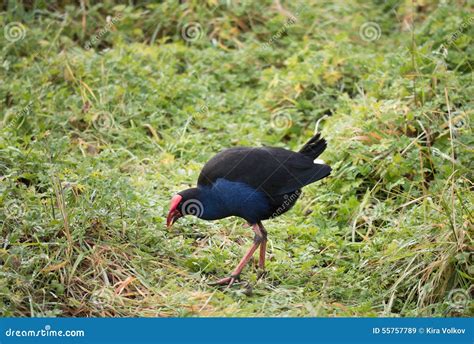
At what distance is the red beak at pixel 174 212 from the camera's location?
555 cm

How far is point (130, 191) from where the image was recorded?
568 centimetres

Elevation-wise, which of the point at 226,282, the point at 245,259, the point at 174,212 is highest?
the point at 174,212

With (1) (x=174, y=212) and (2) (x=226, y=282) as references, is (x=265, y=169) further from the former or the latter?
(2) (x=226, y=282)

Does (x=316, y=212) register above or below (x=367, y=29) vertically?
below

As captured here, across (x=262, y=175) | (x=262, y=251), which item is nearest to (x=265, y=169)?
(x=262, y=175)

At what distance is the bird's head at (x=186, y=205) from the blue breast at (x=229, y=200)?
38 millimetres

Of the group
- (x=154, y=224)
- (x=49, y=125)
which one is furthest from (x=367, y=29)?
(x=154, y=224)

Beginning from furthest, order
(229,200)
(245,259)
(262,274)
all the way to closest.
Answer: (262,274) < (245,259) < (229,200)

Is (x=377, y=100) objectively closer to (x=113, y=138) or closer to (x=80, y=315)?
(x=113, y=138)

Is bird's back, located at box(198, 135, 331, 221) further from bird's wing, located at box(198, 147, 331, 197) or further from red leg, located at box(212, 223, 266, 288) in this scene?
red leg, located at box(212, 223, 266, 288)

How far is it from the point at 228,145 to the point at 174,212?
2.15m

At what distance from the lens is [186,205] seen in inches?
219

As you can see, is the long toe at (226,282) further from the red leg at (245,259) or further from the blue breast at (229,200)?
the blue breast at (229,200)

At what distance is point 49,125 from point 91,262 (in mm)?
2511
